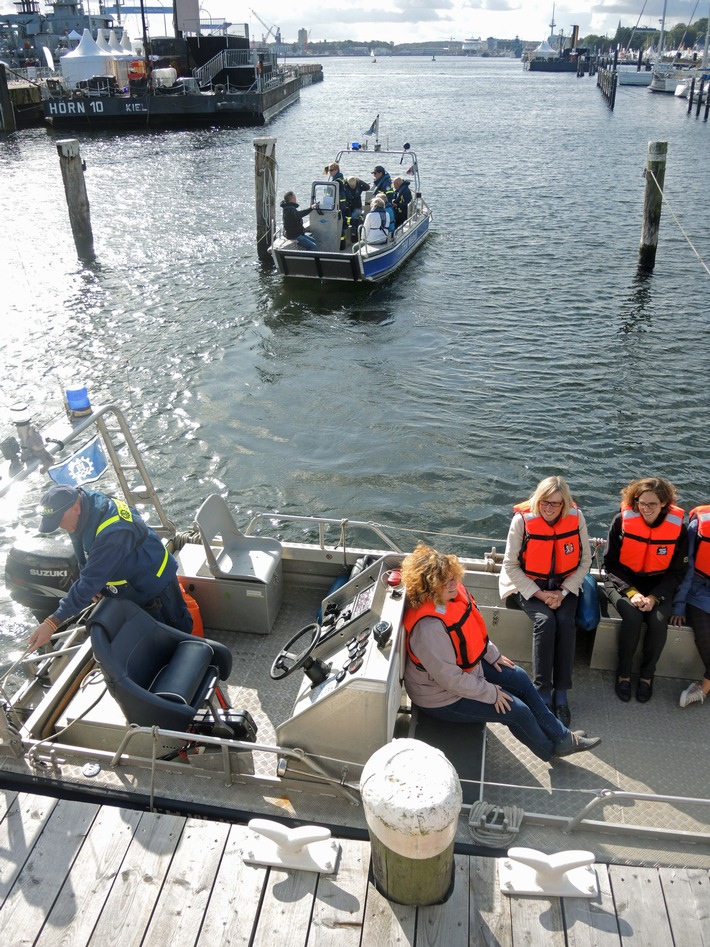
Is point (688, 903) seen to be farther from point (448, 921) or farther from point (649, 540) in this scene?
point (649, 540)

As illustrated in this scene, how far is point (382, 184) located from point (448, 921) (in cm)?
2034

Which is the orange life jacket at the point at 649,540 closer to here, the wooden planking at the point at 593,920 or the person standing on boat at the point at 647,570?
the person standing on boat at the point at 647,570

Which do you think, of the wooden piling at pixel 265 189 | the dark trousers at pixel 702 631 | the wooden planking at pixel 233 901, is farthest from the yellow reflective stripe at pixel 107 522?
the wooden piling at pixel 265 189

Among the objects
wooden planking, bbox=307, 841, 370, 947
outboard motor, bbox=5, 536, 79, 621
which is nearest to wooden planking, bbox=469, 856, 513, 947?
wooden planking, bbox=307, 841, 370, 947

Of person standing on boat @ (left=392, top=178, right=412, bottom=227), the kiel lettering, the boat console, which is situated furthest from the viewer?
the kiel lettering

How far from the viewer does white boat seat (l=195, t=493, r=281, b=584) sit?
634 cm

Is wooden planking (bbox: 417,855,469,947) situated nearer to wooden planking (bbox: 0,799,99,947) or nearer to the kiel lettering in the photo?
wooden planking (bbox: 0,799,99,947)

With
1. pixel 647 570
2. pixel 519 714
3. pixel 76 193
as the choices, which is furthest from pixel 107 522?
pixel 76 193

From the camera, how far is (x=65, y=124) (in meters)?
52.6

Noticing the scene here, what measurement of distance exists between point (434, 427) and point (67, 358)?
838 cm

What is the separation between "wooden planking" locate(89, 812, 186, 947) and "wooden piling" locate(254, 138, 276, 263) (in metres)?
18.7

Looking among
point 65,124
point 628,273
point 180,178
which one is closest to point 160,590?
point 628,273

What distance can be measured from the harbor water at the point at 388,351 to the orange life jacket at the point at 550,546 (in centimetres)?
537

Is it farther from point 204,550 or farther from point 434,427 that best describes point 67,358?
point 204,550
